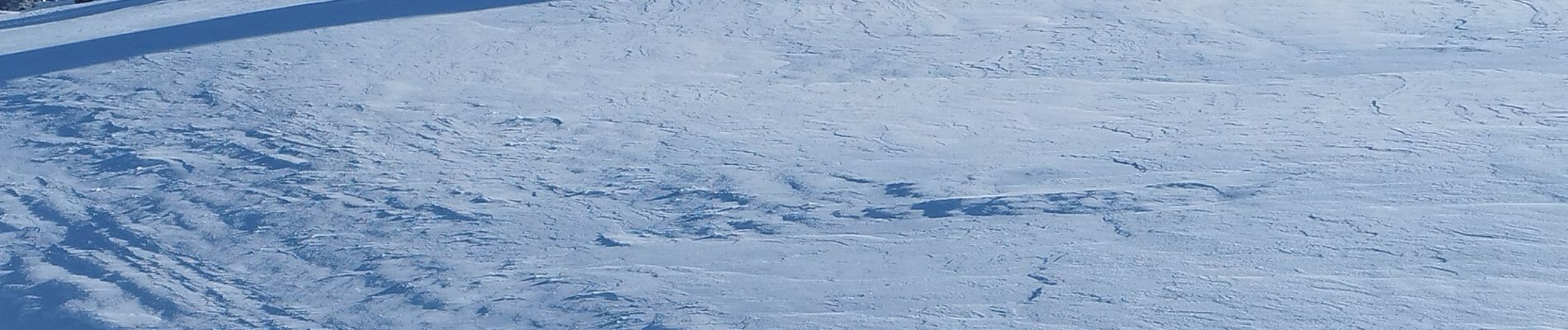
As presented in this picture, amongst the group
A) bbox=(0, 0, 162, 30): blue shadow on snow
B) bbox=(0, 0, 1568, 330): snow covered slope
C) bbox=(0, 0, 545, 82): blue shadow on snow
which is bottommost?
bbox=(0, 0, 162, 30): blue shadow on snow

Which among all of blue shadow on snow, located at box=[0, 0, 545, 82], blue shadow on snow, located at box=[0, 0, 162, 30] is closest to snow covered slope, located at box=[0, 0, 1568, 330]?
blue shadow on snow, located at box=[0, 0, 545, 82]

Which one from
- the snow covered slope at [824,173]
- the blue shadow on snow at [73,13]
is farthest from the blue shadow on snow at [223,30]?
the blue shadow on snow at [73,13]

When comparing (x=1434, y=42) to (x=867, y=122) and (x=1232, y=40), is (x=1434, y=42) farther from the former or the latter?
(x=867, y=122)

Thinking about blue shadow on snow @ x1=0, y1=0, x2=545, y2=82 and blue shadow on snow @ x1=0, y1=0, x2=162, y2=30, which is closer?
blue shadow on snow @ x1=0, y1=0, x2=545, y2=82

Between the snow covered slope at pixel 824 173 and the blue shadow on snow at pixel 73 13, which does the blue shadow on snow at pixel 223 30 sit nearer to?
the snow covered slope at pixel 824 173

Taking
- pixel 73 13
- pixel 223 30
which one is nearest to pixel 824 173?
pixel 223 30

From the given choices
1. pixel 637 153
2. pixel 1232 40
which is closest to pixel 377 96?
pixel 637 153

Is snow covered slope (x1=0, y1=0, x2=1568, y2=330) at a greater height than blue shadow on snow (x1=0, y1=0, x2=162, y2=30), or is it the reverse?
snow covered slope (x1=0, y1=0, x2=1568, y2=330)

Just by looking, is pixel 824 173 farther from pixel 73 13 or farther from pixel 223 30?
pixel 73 13

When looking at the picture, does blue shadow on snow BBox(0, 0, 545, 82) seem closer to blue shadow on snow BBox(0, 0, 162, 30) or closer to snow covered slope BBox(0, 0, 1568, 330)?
snow covered slope BBox(0, 0, 1568, 330)
